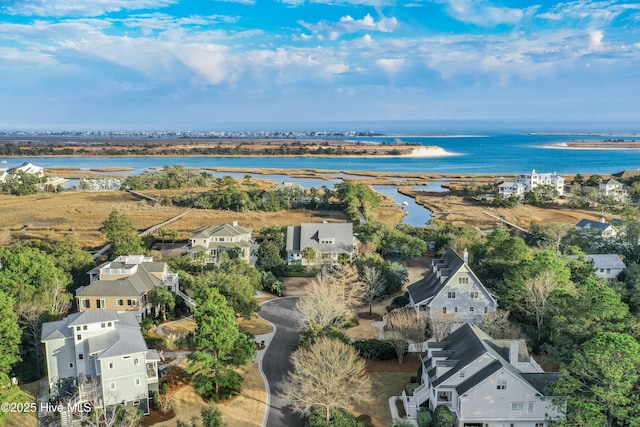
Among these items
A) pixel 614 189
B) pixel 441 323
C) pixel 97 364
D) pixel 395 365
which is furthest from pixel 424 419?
pixel 614 189

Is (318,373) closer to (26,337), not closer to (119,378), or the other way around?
(119,378)

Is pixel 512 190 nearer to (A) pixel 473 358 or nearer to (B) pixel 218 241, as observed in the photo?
(B) pixel 218 241

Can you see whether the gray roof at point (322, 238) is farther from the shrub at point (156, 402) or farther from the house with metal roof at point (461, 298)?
the shrub at point (156, 402)

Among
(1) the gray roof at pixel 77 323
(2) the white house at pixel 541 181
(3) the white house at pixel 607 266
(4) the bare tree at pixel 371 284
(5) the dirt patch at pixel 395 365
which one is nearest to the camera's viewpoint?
(1) the gray roof at pixel 77 323

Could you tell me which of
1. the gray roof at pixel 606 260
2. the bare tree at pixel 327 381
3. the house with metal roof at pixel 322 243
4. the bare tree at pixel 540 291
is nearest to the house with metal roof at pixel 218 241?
the house with metal roof at pixel 322 243

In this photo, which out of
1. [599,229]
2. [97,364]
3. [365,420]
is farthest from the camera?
[599,229]
